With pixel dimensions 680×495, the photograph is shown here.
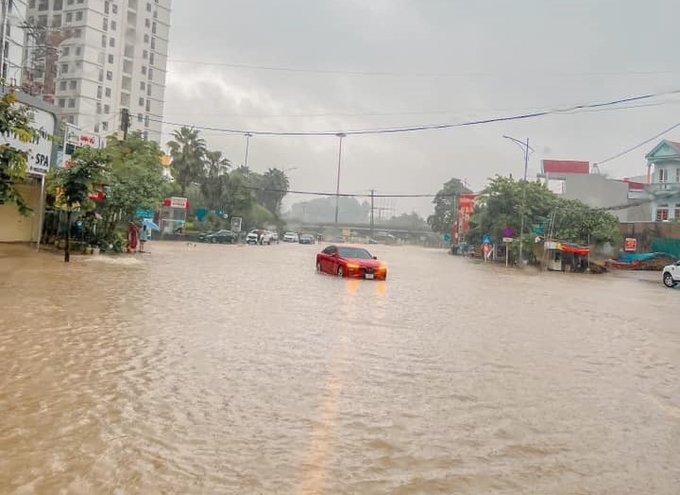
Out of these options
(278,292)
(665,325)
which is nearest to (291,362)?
(278,292)

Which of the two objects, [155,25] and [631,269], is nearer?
[631,269]

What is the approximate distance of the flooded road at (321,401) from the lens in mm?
4586

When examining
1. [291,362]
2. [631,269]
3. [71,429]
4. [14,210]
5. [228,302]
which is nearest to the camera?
[71,429]

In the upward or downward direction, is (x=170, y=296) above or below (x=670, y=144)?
below

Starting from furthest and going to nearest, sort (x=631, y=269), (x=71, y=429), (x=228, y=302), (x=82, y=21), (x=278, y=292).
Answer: (x=82, y=21), (x=631, y=269), (x=278, y=292), (x=228, y=302), (x=71, y=429)

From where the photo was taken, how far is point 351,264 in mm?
23531

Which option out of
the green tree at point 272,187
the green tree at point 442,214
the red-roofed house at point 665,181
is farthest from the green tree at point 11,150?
the green tree at point 442,214

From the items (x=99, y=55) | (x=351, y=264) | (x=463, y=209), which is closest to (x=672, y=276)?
(x=351, y=264)

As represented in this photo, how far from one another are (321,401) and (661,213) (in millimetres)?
55669

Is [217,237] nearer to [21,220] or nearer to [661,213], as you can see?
[21,220]

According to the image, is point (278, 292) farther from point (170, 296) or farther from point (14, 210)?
point (14, 210)

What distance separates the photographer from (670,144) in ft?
175

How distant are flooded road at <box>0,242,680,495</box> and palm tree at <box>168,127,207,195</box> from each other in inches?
2376

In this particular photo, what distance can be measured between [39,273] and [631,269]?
42210 millimetres
